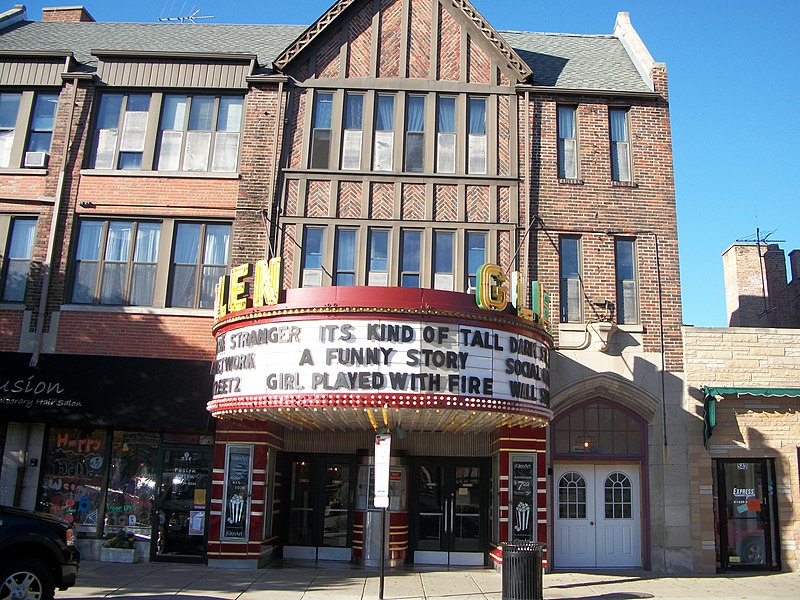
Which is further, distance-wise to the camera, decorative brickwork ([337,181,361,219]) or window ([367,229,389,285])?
decorative brickwork ([337,181,361,219])

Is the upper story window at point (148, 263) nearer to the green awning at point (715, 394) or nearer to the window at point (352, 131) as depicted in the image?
the window at point (352, 131)

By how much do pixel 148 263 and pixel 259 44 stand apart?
304 inches

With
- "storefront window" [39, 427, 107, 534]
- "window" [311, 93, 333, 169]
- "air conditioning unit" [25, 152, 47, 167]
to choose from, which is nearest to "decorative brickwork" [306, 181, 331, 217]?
"window" [311, 93, 333, 169]

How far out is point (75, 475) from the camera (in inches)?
706

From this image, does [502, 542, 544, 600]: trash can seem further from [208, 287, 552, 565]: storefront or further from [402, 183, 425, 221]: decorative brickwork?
[402, 183, 425, 221]: decorative brickwork

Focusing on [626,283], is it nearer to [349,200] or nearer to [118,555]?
[349,200]

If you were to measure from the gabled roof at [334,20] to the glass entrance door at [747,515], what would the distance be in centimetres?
1125

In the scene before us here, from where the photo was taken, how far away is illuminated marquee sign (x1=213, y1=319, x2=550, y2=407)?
14.1 metres

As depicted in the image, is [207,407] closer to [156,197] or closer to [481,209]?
[156,197]

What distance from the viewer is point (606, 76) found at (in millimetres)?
21109

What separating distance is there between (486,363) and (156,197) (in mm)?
9910

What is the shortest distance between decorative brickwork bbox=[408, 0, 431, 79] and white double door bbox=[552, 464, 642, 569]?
10.8m

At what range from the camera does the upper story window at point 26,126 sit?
64.6ft

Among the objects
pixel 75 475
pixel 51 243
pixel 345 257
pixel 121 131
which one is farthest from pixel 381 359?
pixel 121 131
